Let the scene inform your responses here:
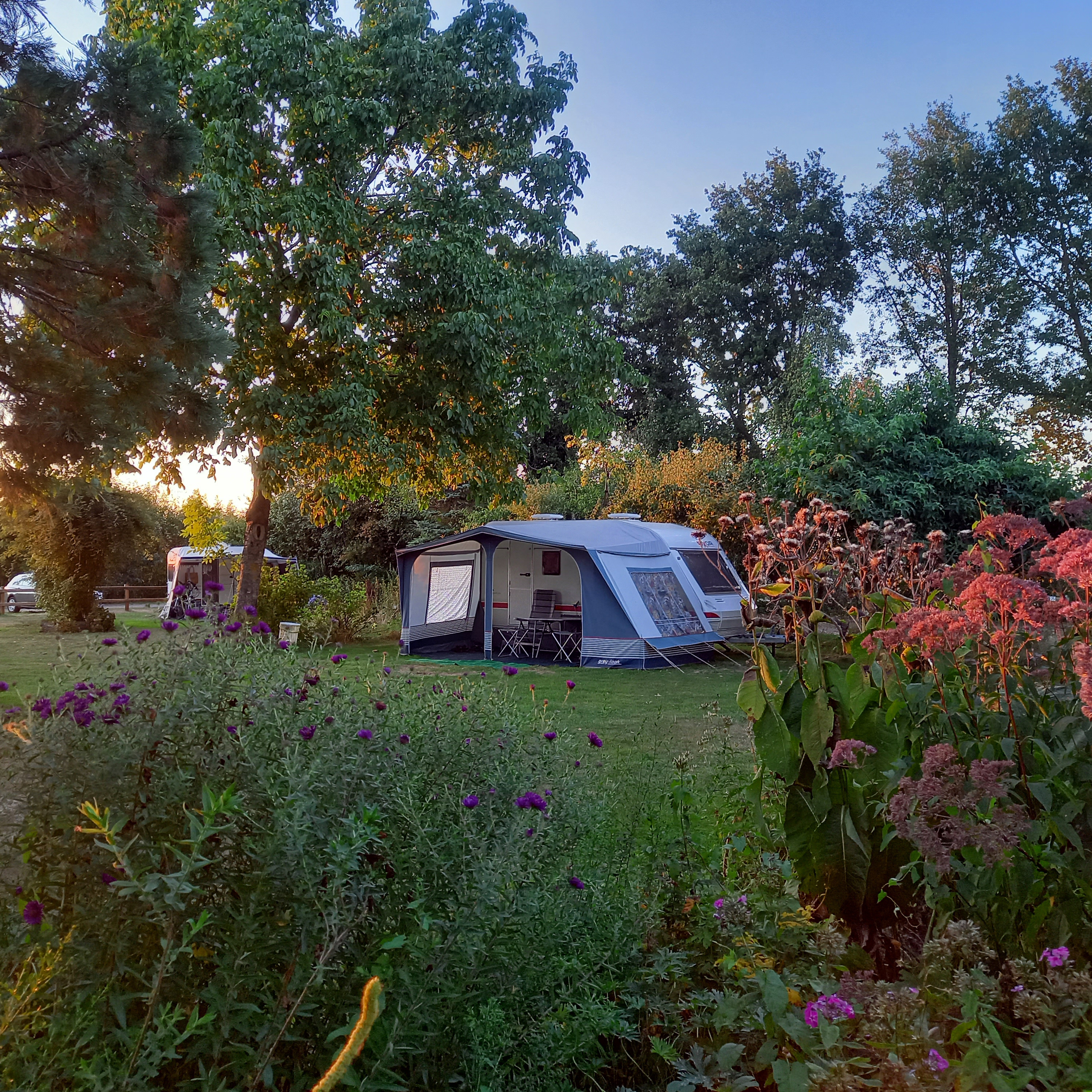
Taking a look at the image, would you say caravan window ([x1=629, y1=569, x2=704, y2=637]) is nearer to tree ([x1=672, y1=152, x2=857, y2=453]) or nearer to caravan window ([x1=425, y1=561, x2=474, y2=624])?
caravan window ([x1=425, y1=561, x2=474, y2=624])

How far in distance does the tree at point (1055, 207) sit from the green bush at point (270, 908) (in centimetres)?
2179

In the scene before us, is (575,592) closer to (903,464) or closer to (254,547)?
(254,547)

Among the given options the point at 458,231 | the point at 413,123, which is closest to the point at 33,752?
the point at 458,231

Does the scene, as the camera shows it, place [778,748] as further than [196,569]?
No

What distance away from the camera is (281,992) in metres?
1.51

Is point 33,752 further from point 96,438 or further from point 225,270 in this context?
point 225,270

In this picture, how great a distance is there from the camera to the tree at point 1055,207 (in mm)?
19812

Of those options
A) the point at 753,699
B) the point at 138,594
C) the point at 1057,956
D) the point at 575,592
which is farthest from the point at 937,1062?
the point at 138,594

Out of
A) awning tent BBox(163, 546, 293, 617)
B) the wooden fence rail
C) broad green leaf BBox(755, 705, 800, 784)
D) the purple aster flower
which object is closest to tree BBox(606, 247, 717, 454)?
awning tent BBox(163, 546, 293, 617)

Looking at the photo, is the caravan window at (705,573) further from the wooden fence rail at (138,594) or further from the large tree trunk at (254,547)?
the wooden fence rail at (138,594)

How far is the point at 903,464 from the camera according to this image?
11.7m

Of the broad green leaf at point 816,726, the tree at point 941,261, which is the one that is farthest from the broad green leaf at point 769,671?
→ the tree at point 941,261

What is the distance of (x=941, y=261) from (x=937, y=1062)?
980 inches

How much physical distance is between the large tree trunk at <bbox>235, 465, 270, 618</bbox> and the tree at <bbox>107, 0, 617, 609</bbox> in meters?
0.03
